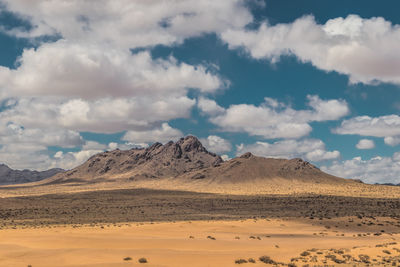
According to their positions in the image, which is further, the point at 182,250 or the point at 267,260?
the point at 182,250

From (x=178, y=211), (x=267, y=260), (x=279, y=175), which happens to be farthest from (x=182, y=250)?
(x=279, y=175)

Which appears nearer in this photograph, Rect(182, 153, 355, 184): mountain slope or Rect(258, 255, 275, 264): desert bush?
Rect(258, 255, 275, 264): desert bush

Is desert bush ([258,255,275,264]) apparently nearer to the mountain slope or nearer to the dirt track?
the dirt track

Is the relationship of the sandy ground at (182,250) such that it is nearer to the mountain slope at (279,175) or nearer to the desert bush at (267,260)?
the desert bush at (267,260)

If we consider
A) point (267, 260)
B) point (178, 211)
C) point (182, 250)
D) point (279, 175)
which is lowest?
point (178, 211)

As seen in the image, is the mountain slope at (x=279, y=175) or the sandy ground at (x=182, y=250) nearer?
the sandy ground at (x=182, y=250)

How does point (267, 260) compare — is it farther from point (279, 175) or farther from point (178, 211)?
point (279, 175)

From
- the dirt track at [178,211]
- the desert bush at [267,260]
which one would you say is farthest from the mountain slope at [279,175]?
the desert bush at [267,260]

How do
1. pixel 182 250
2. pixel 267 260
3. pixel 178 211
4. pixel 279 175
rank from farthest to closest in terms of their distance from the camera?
1. pixel 279 175
2. pixel 178 211
3. pixel 182 250
4. pixel 267 260

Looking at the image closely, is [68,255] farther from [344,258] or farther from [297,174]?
[297,174]

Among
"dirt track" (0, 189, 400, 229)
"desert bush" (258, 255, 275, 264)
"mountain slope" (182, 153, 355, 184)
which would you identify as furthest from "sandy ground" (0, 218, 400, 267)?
"mountain slope" (182, 153, 355, 184)

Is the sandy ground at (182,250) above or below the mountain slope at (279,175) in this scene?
below

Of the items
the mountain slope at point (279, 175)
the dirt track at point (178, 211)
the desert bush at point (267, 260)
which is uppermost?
the mountain slope at point (279, 175)

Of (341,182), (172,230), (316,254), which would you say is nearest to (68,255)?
(316,254)
